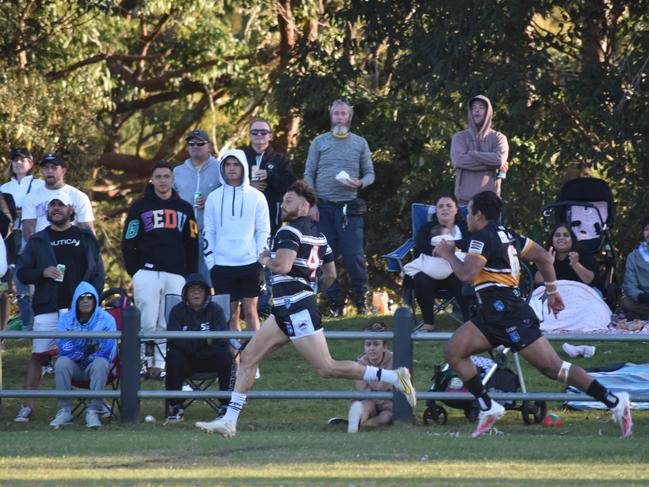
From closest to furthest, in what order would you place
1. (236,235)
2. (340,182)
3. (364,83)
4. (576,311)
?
1. (236,235)
2. (576,311)
3. (340,182)
4. (364,83)

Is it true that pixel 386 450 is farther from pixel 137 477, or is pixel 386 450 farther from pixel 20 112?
pixel 20 112

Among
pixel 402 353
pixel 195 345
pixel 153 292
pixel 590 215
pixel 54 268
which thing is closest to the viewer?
pixel 402 353

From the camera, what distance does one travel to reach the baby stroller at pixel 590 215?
17.1 meters

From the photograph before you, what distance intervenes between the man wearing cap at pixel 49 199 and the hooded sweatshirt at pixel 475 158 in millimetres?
4141

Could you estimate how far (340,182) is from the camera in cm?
1666

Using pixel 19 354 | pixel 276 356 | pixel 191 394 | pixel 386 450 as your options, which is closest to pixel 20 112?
pixel 19 354

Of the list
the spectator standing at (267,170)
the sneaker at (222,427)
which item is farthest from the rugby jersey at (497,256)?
the spectator standing at (267,170)

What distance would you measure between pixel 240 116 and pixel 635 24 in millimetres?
10643

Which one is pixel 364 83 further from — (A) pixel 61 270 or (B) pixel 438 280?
(A) pixel 61 270

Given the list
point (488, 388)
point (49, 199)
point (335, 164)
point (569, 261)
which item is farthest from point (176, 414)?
point (569, 261)

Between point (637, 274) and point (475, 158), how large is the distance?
91.8 inches

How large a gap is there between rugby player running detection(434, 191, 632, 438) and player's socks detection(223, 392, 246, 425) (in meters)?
1.75

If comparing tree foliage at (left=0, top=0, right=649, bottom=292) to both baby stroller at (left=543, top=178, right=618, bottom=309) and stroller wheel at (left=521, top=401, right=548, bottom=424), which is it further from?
stroller wheel at (left=521, top=401, right=548, bottom=424)

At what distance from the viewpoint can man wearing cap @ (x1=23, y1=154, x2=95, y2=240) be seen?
618 inches
